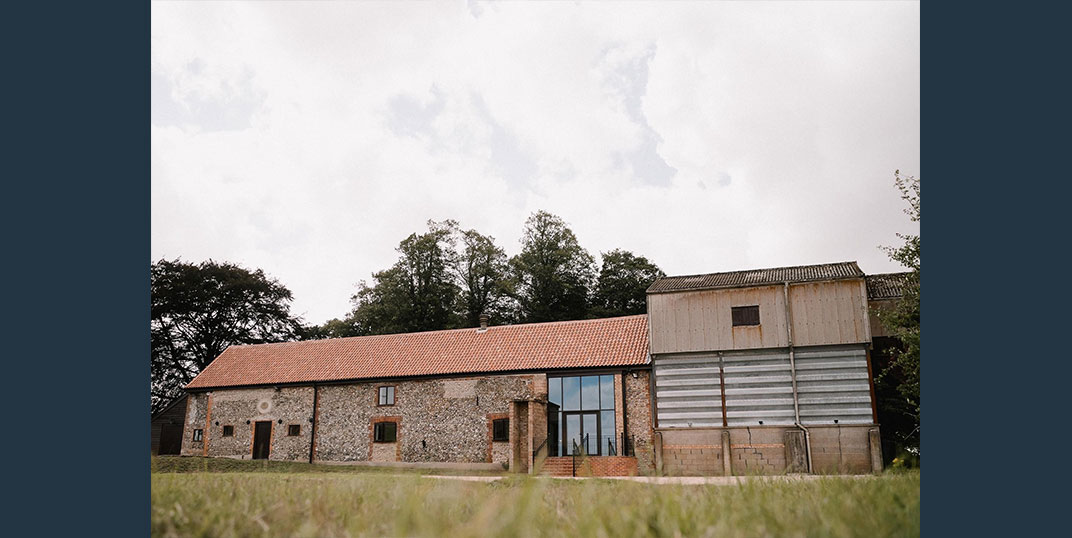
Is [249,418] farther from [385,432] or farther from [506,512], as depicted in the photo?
[506,512]

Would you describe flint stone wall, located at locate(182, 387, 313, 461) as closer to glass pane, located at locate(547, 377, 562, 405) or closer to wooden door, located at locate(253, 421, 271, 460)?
wooden door, located at locate(253, 421, 271, 460)

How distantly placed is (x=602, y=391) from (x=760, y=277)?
5.70 m

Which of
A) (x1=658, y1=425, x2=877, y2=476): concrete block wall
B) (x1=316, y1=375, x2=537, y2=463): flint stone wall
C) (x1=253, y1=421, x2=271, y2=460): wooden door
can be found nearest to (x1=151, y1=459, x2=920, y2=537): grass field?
(x1=658, y1=425, x2=877, y2=476): concrete block wall

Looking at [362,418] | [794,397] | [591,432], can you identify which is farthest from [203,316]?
[794,397]

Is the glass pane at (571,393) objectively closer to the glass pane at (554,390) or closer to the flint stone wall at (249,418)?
the glass pane at (554,390)

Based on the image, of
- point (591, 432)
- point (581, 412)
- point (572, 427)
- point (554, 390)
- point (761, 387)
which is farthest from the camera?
point (554, 390)

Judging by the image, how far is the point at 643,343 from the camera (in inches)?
858

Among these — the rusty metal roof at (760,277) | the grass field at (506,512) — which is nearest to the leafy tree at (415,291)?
the rusty metal roof at (760,277)

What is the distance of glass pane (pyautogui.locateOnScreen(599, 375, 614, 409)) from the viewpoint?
68.1 feet

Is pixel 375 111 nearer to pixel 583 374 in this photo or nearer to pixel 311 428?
pixel 583 374

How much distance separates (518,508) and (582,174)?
A: 5.36 metres

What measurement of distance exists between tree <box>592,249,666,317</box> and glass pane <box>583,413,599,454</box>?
57.0 feet

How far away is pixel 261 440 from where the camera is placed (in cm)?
→ 2538
